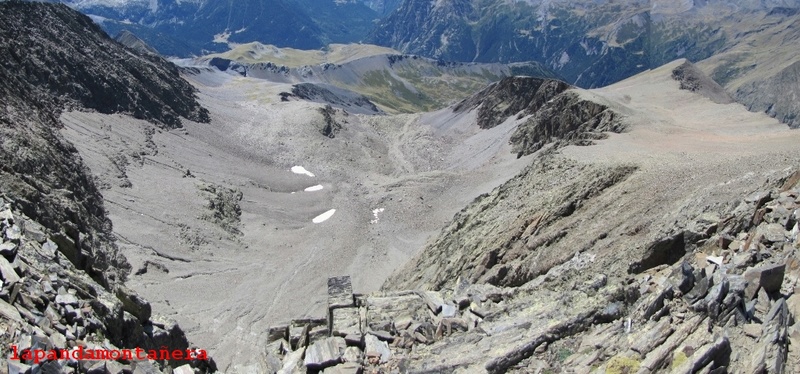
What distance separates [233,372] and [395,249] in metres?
49.6

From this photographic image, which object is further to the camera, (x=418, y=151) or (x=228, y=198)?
(x=418, y=151)

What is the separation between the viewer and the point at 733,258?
1958cm

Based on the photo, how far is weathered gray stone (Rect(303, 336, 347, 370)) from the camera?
71.7 ft

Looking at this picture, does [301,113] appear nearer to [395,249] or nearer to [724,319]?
[395,249]

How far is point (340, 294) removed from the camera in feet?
93.1

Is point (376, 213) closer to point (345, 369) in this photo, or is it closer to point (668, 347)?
point (345, 369)

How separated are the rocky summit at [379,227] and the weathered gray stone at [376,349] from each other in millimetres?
120

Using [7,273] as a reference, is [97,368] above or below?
below

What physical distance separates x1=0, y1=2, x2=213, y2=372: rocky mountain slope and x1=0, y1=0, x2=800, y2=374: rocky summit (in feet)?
0.64

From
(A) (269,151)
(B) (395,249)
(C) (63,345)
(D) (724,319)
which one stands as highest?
(D) (724,319)

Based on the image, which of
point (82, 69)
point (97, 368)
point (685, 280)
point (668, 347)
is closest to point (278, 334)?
point (97, 368)

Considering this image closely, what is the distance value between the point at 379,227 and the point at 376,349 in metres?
58.6

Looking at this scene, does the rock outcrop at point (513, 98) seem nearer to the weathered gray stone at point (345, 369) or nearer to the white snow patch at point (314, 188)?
the white snow patch at point (314, 188)

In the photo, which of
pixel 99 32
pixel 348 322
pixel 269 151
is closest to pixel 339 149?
pixel 269 151
